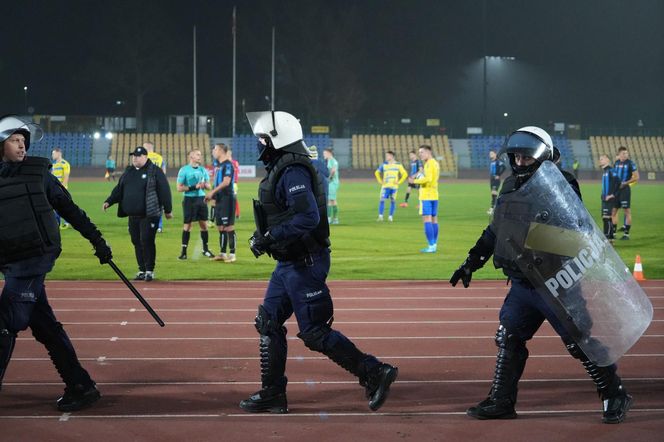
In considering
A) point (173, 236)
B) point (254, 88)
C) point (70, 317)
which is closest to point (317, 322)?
point (70, 317)

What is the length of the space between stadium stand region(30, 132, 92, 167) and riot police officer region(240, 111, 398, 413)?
54170 mm

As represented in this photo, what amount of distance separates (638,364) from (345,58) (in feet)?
222

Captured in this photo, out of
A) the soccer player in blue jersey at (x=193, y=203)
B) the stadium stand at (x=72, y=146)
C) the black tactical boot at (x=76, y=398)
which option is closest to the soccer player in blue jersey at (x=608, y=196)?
the soccer player in blue jersey at (x=193, y=203)

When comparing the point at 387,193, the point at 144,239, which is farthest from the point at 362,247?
the point at 387,193

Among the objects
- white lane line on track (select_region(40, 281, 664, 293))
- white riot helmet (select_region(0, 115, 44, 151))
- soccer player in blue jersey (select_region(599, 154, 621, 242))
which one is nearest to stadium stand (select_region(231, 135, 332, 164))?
soccer player in blue jersey (select_region(599, 154, 621, 242))

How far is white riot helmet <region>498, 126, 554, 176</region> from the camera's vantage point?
20.9ft

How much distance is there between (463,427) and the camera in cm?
645

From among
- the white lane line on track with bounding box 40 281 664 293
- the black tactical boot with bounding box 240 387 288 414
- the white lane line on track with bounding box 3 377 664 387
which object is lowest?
the white lane line on track with bounding box 40 281 664 293

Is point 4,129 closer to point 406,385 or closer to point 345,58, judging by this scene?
point 406,385

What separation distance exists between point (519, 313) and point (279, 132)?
6.62ft

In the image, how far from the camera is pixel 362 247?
19938 millimetres

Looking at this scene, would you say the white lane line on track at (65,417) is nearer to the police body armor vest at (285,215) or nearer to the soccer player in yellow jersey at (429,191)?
the police body armor vest at (285,215)

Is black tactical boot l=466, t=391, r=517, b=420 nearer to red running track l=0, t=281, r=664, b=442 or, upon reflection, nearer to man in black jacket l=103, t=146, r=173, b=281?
red running track l=0, t=281, r=664, b=442

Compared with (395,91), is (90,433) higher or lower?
lower
